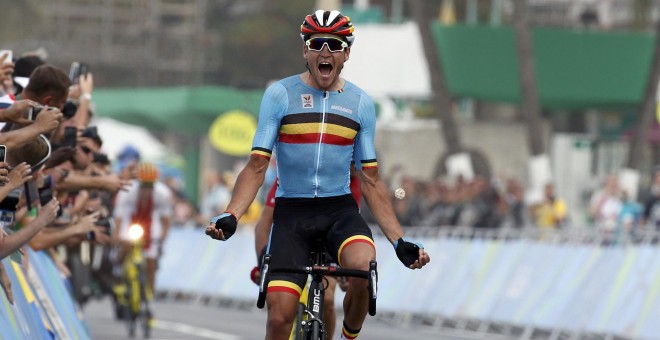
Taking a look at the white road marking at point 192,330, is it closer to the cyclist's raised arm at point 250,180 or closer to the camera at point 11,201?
the camera at point 11,201

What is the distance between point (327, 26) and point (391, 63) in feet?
110

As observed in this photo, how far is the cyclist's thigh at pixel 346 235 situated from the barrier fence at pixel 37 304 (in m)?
1.81

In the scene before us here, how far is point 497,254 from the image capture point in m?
24.6

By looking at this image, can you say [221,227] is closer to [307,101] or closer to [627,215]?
[307,101]

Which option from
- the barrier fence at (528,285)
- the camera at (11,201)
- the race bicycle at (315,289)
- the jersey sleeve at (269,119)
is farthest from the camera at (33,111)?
the barrier fence at (528,285)

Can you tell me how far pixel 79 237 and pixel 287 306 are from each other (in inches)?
135

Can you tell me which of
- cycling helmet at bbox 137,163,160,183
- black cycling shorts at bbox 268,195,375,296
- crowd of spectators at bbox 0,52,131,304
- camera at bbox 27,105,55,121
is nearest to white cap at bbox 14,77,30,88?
crowd of spectators at bbox 0,52,131,304

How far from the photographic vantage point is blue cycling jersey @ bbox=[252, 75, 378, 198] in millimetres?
12180

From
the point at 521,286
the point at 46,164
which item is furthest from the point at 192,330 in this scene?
the point at 46,164

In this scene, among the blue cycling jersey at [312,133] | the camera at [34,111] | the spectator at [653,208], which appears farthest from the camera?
the spectator at [653,208]

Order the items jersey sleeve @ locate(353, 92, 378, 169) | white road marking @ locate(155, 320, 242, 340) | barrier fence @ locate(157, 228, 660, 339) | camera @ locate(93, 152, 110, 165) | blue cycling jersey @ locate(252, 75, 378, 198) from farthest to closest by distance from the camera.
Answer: white road marking @ locate(155, 320, 242, 340) < barrier fence @ locate(157, 228, 660, 339) < camera @ locate(93, 152, 110, 165) < jersey sleeve @ locate(353, 92, 378, 169) < blue cycling jersey @ locate(252, 75, 378, 198)

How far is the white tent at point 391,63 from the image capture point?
150ft

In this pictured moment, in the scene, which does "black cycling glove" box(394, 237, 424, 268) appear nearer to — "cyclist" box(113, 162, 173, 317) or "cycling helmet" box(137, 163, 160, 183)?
"cycling helmet" box(137, 163, 160, 183)

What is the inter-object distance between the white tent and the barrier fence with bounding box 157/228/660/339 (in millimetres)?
16235
